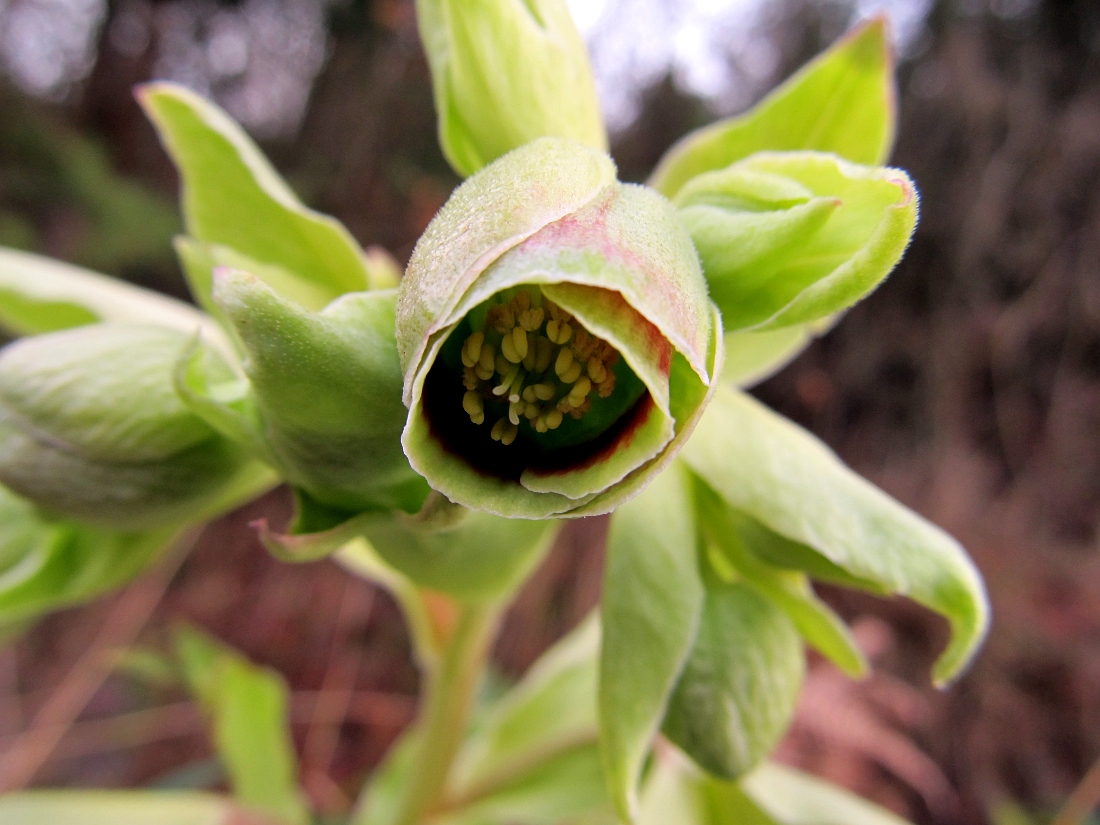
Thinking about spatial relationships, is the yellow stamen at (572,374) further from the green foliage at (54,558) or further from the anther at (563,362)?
the green foliage at (54,558)

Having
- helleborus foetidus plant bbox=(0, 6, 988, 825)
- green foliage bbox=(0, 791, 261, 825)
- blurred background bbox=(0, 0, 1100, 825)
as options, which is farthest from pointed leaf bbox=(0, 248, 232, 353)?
blurred background bbox=(0, 0, 1100, 825)

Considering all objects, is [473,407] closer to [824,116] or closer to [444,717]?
[824,116]

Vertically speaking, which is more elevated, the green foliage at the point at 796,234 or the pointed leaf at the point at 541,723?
the green foliage at the point at 796,234

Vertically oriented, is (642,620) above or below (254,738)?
above

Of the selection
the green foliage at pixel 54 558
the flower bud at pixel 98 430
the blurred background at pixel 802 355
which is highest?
the flower bud at pixel 98 430

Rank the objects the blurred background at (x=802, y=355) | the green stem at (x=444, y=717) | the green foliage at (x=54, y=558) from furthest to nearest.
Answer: the blurred background at (x=802, y=355) → the green stem at (x=444, y=717) → the green foliage at (x=54, y=558)

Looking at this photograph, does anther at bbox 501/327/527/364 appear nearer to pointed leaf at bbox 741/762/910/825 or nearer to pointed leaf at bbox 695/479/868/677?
pointed leaf at bbox 695/479/868/677

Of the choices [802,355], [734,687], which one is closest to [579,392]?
[734,687]

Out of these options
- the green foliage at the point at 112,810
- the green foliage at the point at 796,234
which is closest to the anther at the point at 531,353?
the green foliage at the point at 796,234
